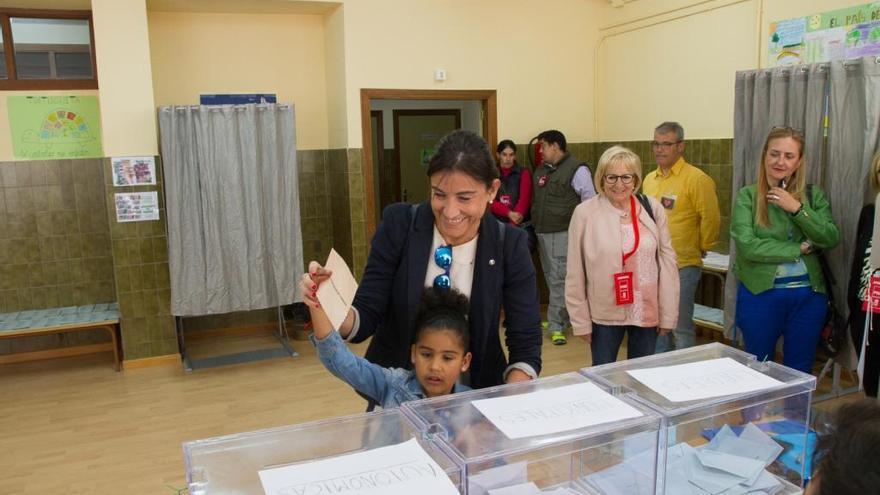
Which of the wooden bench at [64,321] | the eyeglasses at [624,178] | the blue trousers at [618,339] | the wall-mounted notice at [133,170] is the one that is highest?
the wall-mounted notice at [133,170]

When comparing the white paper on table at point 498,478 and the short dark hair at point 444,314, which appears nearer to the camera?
the white paper on table at point 498,478

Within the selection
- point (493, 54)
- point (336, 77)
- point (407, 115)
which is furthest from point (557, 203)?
point (407, 115)

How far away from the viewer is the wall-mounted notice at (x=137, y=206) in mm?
5121

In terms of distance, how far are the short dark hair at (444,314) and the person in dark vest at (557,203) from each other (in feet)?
13.0

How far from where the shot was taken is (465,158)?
1.68m

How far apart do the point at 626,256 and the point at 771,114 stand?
137cm

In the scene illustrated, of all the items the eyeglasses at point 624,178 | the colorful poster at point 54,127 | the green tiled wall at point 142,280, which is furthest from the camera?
the colorful poster at point 54,127

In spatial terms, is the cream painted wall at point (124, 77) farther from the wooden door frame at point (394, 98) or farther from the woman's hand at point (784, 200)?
the woman's hand at point (784, 200)

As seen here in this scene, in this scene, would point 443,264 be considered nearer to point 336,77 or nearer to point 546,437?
point 546,437

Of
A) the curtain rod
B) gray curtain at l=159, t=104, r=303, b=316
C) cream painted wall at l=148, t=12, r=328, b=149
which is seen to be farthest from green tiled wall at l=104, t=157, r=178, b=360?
cream painted wall at l=148, t=12, r=328, b=149

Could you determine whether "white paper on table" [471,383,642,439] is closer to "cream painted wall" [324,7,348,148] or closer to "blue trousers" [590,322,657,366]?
"blue trousers" [590,322,657,366]

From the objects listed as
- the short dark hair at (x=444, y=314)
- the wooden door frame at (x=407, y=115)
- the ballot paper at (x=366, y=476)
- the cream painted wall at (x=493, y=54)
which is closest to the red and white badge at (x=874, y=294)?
the short dark hair at (x=444, y=314)

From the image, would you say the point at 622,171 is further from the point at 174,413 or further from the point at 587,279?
the point at 174,413

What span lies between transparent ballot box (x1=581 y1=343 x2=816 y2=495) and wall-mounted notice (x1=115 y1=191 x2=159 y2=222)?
4571 mm
